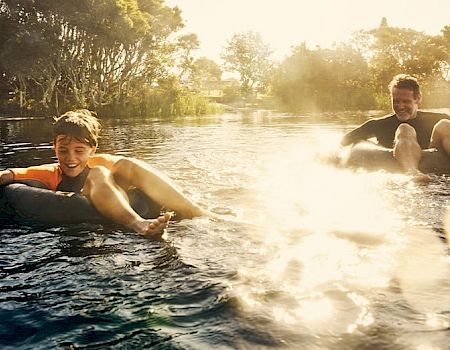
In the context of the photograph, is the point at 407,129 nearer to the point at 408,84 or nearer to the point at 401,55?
the point at 408,84

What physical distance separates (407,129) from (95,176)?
479 cm

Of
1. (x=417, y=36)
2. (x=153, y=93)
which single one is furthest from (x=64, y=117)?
(x=417, y=36)

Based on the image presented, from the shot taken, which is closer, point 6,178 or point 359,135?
point 6,178

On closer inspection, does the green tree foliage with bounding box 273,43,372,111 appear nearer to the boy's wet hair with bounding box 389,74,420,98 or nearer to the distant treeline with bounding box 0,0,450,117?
the distant treeline with bounding box 0,0,450,117

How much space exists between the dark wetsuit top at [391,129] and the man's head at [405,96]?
13cm

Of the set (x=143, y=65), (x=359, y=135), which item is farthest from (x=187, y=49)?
(x=359, y=135)

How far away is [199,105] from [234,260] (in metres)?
28.0

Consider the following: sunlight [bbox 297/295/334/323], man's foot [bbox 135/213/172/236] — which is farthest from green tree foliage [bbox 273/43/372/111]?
sunlight [bbox 297/295/334/323]

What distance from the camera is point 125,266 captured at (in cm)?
333

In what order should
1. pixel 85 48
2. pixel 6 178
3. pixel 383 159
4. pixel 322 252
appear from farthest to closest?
pixel 85 48, pixel 383 159, pixel 6 178, pixel 322 252

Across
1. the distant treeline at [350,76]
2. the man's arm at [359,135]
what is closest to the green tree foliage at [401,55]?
the distant treeline at [350,76]

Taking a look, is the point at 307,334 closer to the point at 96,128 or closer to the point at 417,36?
the point at 96,128

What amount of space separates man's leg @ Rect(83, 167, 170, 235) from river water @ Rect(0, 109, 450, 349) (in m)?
0.12

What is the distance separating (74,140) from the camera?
180 inches
